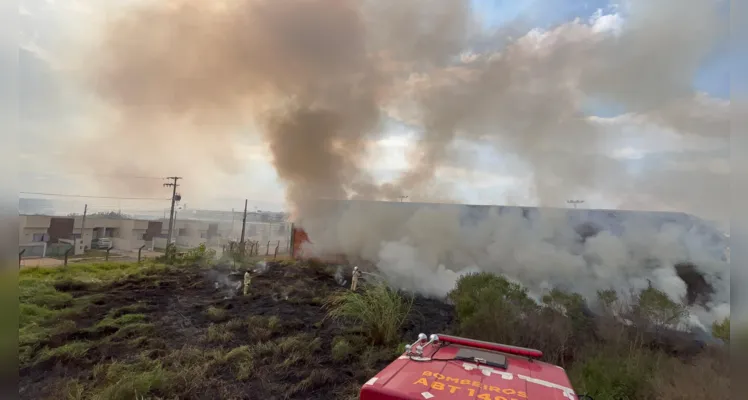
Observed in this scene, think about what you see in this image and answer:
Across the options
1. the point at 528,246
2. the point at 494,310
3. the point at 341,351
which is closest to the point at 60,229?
the point at 341,351

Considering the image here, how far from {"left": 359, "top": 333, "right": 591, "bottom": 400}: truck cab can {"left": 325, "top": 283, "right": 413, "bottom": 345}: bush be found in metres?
2.41

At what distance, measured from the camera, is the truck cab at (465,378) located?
6.52 feet

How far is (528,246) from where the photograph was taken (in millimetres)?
7004

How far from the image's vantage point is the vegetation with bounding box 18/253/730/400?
383cm

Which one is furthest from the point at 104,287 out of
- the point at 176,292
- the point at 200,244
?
the point at 200,244

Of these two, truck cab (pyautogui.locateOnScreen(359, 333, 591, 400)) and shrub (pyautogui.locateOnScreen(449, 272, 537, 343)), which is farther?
shrub (pyautogui.locateOnScreen(449, 272, 537, 343))

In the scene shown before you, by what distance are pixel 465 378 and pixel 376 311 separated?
10.8 ft

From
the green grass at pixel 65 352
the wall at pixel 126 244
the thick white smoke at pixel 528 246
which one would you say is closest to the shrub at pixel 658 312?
the thick white smoke at pixel 528 246

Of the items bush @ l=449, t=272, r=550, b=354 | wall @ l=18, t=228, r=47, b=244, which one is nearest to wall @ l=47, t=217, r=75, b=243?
wall @ l=18, t=228, r=47, b=244

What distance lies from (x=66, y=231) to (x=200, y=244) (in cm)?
217

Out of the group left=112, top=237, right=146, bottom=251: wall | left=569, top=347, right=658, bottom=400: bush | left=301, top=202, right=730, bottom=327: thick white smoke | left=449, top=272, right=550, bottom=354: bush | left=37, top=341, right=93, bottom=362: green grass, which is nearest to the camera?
left=569, top=347, right=658, bottom=400: bush

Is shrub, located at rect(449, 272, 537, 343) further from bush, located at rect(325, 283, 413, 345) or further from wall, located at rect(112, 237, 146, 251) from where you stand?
wall, located at rect(112, 237, 146, 251)

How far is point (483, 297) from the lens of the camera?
5.32m

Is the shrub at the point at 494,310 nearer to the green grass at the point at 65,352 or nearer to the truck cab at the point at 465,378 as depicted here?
the truck cab at the point at 465,378
